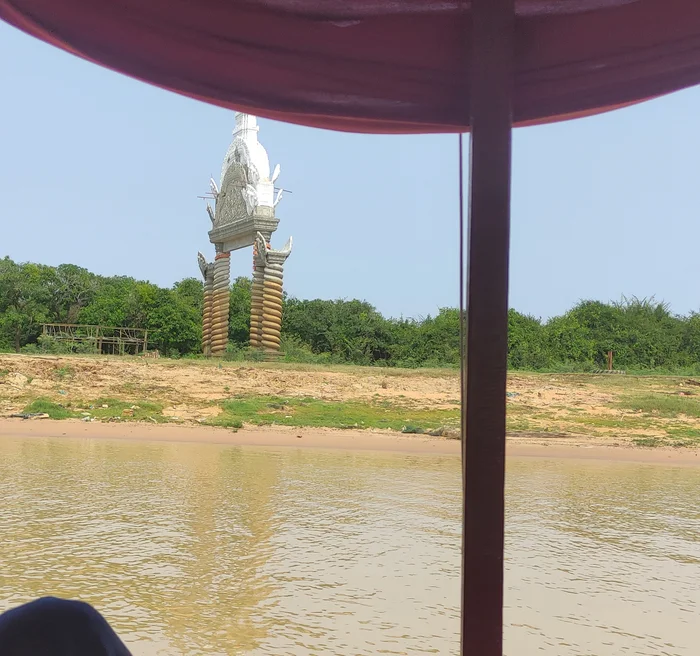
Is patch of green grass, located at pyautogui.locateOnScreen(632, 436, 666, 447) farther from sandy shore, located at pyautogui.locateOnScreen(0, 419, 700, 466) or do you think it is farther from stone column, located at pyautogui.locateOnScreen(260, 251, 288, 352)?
stone column, located at pyautogui.locateOnScreen(260, 251, 288, 352)

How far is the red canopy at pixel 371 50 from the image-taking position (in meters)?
1.58

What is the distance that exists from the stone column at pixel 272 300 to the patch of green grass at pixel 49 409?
5278 millimetres

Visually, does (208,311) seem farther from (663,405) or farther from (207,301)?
(663,405)

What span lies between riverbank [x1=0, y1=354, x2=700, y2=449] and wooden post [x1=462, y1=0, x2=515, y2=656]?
8334mm

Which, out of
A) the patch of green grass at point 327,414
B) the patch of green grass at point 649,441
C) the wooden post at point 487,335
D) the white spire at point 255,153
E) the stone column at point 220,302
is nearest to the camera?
the wooden post at point 487,335

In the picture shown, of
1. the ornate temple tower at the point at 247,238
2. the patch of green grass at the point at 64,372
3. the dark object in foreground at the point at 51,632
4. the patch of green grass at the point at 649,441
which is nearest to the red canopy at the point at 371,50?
the dark object in foreground at the point at 51,632

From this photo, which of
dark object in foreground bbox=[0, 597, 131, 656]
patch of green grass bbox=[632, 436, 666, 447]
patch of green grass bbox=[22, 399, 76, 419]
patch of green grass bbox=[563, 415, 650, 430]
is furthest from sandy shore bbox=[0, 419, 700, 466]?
dark object in foreground bbox=[0, 597, 131, 656]

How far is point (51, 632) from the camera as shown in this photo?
775mm

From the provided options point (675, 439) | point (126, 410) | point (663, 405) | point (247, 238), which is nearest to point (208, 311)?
point (247, 238)

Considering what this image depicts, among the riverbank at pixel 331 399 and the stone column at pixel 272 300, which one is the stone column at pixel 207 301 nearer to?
the stone column at pixel 272 300

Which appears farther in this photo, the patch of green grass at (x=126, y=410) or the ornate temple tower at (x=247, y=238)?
the ornate temple tower at (x=247, y=238)

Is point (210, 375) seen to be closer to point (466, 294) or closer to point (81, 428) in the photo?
point (81, 428)

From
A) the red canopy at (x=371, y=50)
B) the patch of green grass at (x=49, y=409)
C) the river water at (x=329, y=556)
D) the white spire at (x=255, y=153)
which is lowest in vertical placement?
the river water at (x=329, y=556)

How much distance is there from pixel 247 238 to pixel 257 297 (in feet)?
4.61
